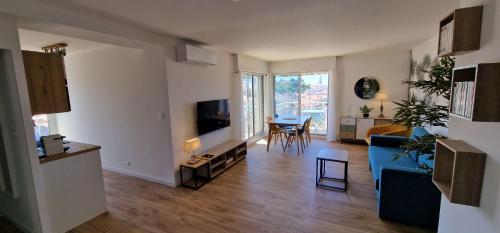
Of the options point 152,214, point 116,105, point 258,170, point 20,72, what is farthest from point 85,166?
point 258,170

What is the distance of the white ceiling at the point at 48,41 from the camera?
A: 2.83 metres

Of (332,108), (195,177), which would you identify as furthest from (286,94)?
(195,177)

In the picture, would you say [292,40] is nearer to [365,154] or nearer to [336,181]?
[336,181]

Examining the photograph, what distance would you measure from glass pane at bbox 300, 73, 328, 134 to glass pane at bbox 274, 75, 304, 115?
210 mm

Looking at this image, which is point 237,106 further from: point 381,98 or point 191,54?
point 381,98

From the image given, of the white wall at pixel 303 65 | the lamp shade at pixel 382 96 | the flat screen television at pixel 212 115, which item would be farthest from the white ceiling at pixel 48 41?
the lamp shade at pixel 382 96

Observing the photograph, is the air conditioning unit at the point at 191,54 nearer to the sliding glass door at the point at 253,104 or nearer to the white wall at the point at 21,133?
the white wall at the point at 21,133

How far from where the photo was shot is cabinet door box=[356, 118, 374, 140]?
534 centimetres

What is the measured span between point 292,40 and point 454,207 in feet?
9.81

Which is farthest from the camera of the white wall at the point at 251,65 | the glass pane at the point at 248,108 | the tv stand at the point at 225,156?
the glass pane at the point at 248,108

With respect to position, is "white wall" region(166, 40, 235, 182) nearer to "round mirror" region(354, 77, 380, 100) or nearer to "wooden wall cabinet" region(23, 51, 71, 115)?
"wooden wall cabinet" region(23, 51, 71, 115)

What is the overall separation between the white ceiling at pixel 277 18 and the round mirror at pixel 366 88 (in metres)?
1.84

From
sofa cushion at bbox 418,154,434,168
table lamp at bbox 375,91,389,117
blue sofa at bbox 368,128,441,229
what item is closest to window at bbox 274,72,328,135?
table lamp at bbox 375,91,389,117

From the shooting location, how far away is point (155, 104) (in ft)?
11.0
